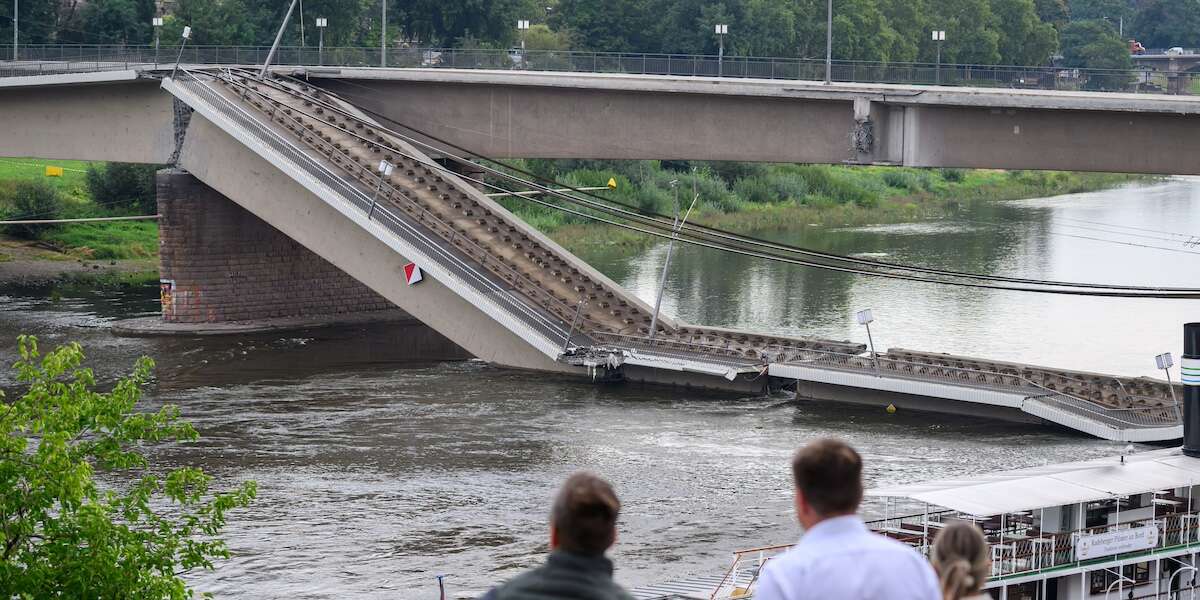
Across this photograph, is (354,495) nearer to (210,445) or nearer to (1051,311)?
(210,445)

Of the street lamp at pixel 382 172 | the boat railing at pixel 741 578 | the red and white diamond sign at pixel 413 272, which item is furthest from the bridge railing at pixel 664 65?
the boat railing at pixel 741 578

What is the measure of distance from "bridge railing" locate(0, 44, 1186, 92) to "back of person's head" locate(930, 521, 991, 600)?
104 ft

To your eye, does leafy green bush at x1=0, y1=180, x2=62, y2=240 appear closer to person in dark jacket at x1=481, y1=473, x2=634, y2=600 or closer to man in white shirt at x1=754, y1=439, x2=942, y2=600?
person in dark jacket at x1=481, y1=473, x2=634, y2=600

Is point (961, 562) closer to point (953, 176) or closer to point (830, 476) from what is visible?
point (830, 476)

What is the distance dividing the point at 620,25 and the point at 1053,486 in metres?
60.1

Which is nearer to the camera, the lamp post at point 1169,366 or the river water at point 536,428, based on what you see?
the river water at point 536,428

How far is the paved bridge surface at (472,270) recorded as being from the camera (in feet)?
118

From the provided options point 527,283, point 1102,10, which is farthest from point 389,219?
point 1102,10

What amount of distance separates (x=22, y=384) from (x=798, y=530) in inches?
850

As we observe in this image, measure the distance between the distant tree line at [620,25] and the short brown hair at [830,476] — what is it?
218 feet

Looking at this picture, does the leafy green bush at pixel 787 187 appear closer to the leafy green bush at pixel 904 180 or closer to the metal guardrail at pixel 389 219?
the leafy green bush at pixel 904 180

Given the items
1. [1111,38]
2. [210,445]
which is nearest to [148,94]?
[210,445]

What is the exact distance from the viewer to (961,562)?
6.88 metres

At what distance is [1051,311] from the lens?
4903 cm
